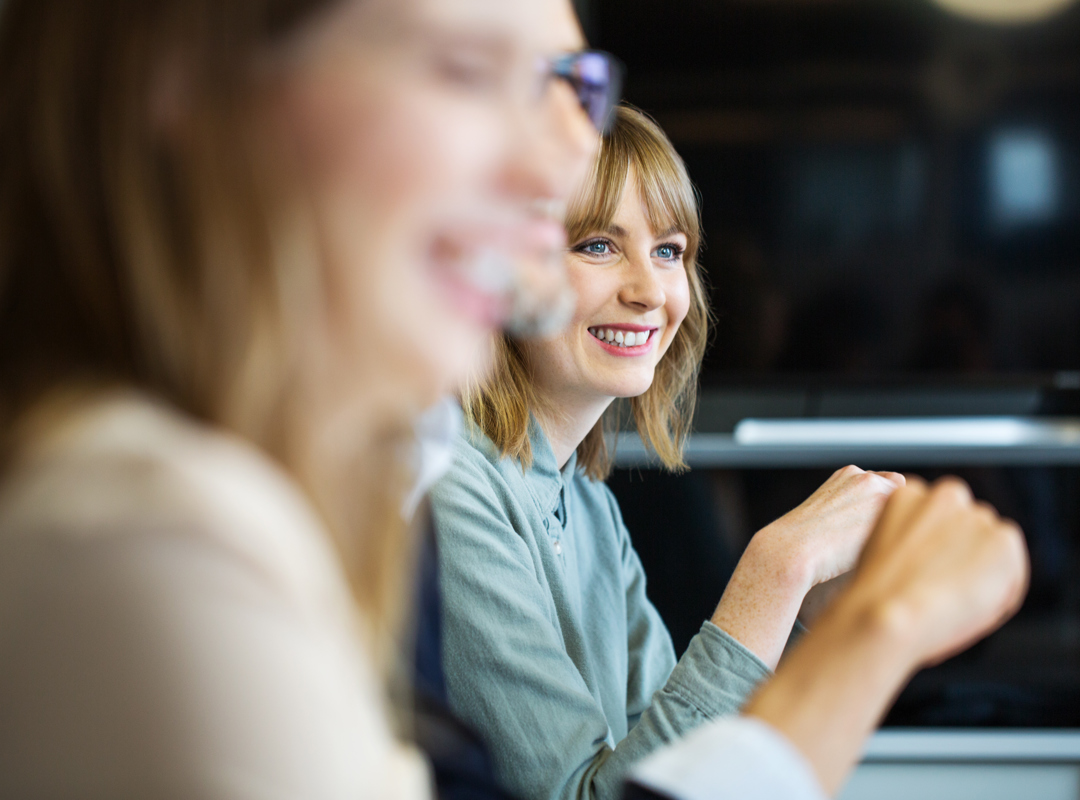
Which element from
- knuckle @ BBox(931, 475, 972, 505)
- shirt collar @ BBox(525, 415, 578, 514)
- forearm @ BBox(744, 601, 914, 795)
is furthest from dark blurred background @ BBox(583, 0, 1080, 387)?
forearm @ BBox(744, 601, 914, 795)

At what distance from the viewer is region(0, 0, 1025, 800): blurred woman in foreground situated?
0.98 ft

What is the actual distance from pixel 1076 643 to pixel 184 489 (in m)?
1.97

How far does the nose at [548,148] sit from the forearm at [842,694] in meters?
0.26

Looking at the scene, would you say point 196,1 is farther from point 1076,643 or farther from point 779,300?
point 1076,643

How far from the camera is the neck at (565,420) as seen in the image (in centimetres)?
109

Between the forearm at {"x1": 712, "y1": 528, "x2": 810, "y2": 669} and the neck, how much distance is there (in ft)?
1.10

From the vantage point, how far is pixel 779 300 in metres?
2.03

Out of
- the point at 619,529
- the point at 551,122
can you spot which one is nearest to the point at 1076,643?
the point at 619,529

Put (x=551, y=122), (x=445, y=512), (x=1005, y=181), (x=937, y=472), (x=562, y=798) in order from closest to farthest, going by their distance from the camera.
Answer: (x=551, y=122)
(x=562, y=798)
(x=445, y=512)
(x=937, y=472)
(x=1005, y=181)

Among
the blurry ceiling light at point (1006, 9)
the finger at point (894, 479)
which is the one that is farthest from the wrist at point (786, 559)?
the blurry ceiling light at point (1006, 9)

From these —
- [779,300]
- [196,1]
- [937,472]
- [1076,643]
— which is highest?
[196,1]

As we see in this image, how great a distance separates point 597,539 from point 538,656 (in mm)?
351

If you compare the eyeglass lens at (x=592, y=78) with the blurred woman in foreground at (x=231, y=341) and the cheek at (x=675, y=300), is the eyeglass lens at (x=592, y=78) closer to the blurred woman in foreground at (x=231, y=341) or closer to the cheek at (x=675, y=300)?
the blurred woman in foreground at (x=231, y=341)

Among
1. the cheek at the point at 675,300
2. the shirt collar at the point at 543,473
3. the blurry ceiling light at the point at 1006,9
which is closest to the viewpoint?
the shirt collar at the point at 543,473
